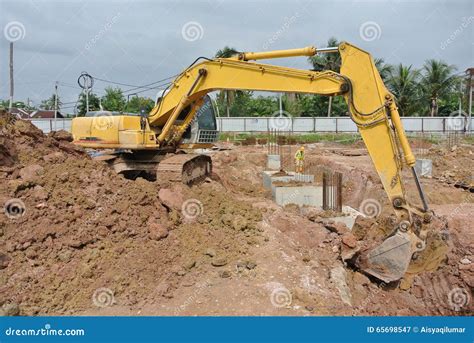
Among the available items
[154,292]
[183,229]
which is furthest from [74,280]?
[183,229]

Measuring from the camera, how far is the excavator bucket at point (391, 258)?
554 cm

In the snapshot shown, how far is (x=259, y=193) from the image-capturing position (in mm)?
12445

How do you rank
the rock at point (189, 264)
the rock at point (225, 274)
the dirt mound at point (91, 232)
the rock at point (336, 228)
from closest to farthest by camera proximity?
the dirt mound at point (91, 232) < the rock at point (225, 274) < the rock at point (189, 264) < the rock at point (336, 228)

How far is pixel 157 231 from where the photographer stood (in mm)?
6258

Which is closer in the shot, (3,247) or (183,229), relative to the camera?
(3,247)

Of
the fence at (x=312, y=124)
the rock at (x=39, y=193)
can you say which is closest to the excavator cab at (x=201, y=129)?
the rock at (x=39, y=193)

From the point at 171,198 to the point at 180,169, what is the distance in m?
1.72

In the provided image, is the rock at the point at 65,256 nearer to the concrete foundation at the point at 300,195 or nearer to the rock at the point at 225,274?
the rock at the point at 225,274

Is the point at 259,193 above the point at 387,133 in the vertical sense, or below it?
below

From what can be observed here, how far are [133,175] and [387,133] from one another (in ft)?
20.6

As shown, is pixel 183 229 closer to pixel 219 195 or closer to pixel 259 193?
pixel 219 195

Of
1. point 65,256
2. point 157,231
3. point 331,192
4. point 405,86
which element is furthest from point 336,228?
point 405,86

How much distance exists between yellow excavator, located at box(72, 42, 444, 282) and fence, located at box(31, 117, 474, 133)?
2444 cm

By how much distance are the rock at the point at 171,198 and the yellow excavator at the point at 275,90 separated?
1.46 meters
